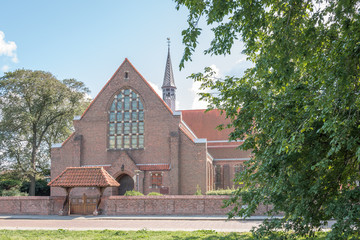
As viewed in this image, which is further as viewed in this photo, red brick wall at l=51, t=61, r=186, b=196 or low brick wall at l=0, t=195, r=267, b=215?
red brick wall at l=51, t=61, r=186, b=196

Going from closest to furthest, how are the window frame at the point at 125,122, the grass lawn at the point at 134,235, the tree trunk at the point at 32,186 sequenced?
the grass lawn at the point at 134,235 → the window frame at the point at 125,122 → the tree trunk at the point at 32,186

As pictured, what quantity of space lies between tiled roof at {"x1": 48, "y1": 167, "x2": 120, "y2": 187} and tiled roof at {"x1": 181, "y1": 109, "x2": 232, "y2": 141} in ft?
71.4

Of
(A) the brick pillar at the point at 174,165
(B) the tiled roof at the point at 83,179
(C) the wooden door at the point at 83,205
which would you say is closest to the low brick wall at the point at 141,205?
(C) the wooden door at the point at 83,205

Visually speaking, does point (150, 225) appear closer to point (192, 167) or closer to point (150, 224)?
Result: point (150, 224)

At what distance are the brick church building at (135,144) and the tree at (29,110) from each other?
8065mm

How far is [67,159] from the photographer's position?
127 ft

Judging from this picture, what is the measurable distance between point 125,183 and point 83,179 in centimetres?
978

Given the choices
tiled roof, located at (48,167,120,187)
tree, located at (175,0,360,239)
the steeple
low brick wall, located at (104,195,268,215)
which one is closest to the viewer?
tree, located at (175,0,360,239)

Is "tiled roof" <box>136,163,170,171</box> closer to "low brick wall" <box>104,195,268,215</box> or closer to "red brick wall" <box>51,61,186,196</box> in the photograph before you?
"red brick wall" <box>51,61,186,196</box>

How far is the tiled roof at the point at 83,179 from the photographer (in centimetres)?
2723

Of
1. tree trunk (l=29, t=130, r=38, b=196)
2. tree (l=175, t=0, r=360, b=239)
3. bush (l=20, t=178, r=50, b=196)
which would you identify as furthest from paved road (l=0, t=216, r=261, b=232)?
bush (l=20, t=178, r=50, b=196)

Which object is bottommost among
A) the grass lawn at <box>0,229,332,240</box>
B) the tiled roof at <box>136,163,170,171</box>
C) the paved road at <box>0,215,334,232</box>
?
the paved road at <box>0,215,334,232</box>

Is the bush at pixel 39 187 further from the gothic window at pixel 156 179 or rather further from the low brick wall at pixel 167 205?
the low brick wall at pixel 167 205

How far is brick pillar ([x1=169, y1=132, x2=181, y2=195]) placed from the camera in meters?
35.5
